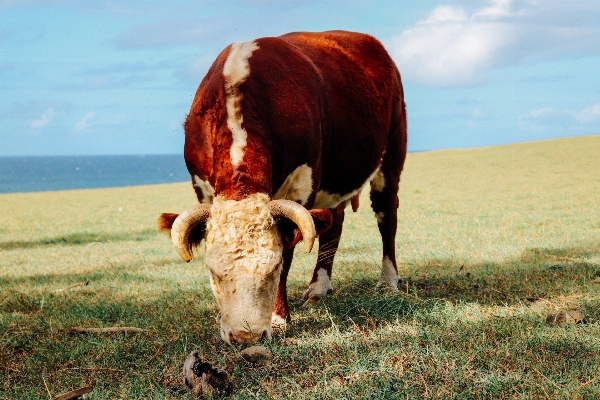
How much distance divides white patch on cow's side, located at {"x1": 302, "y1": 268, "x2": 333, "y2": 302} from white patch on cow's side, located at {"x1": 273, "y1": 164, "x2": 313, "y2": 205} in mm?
1684

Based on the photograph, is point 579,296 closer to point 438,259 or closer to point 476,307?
point 476,307

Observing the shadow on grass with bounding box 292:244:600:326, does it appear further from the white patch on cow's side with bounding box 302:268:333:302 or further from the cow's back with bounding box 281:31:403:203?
the cow's back with bounding box 281:31:403:203

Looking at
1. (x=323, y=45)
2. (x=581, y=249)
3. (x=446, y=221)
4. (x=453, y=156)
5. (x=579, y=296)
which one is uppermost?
(x=323, y=45)

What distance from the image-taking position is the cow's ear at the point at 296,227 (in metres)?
5.05

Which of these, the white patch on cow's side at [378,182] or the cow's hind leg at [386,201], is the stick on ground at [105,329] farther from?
the white patch on cow's side at [378,182]

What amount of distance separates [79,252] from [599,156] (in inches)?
1360

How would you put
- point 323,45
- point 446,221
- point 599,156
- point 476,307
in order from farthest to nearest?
1. point 599,156
2. point 446,221
3. point 323,45
4. point 476,307

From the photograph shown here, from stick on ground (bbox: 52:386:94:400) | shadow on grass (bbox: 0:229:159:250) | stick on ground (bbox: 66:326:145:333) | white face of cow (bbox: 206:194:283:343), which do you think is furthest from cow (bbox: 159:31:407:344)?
shadow on grass (bbox: 0:229:159:250)

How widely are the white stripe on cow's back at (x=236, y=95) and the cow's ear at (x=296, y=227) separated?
63cm

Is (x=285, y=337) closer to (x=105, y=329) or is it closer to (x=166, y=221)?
(x=166, y=221)

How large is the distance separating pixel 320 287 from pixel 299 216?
3007 millimetres

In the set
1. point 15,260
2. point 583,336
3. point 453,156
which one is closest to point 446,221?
point 15,260

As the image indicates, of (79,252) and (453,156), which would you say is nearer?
(79,252)

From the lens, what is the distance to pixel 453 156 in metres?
49.8
